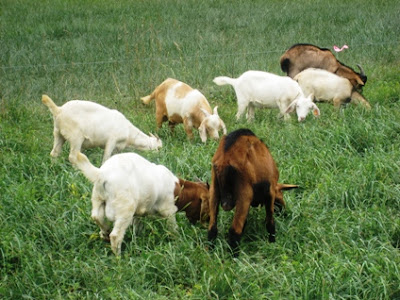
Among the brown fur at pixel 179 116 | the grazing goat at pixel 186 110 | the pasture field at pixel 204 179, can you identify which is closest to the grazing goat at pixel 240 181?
the pasture field at pixel 204 179

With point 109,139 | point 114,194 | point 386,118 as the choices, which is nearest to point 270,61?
point 386,118

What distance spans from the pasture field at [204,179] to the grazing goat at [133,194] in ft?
0.51

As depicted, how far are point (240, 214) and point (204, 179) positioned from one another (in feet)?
5.70

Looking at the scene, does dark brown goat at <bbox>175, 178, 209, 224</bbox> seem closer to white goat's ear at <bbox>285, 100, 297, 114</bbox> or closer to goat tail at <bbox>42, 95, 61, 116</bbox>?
goat tail at <bbox>42, 95, 61, 116</bbox>

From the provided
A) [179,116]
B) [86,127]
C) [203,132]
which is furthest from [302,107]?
[86,127]

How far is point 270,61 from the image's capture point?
13211mm

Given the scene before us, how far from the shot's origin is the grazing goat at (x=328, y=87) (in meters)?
10.3

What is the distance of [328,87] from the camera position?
10.3 metres

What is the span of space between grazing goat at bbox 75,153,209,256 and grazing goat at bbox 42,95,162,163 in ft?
6.01

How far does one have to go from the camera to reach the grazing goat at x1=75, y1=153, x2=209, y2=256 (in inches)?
223

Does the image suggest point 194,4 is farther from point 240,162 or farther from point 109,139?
point 240,162

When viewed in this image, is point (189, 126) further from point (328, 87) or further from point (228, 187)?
point (228, 187)

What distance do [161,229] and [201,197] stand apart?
515mm

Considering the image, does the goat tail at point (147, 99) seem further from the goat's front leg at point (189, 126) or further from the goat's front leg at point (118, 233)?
the goat's front leg at point (118, 233)
